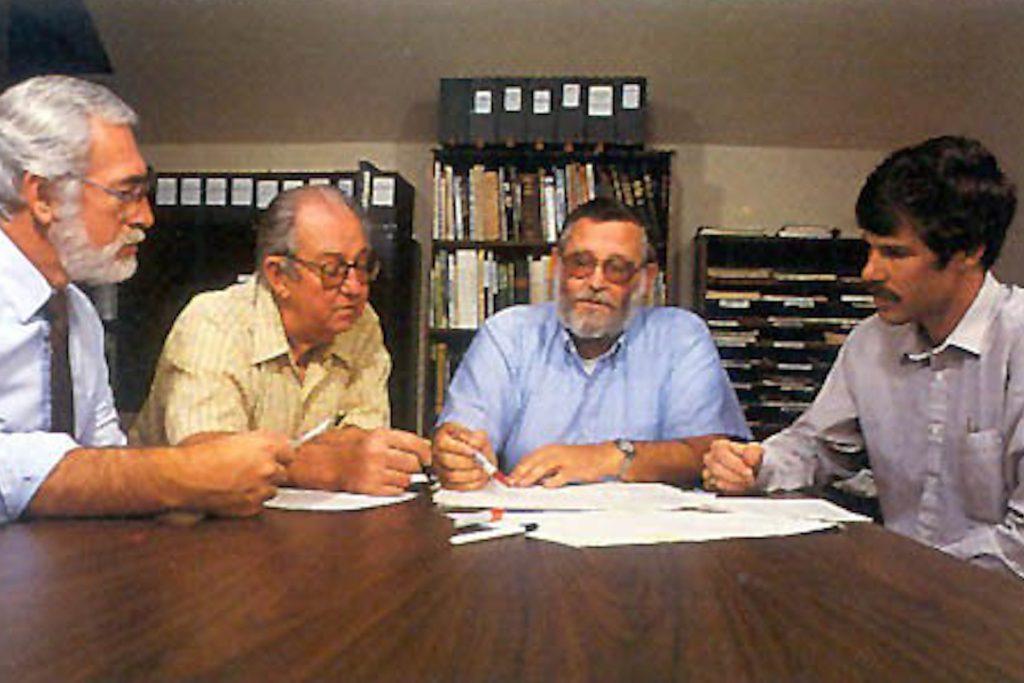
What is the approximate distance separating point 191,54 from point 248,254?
0.63ft

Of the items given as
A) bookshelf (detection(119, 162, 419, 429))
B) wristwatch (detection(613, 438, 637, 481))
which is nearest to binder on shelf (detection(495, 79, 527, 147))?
bookshelf (detection(119, 162, 419, 429))

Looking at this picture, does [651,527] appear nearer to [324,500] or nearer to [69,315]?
[324,500]

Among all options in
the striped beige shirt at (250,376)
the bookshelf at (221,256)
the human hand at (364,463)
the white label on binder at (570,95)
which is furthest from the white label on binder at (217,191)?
the white label on binder at (570,95)

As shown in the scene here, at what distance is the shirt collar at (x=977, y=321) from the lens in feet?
3.01

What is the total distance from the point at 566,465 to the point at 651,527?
0.29m

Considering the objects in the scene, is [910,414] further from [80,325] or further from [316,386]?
[80,325]

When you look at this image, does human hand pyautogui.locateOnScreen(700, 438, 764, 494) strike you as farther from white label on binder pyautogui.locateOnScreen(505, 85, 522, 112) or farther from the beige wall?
white label on binder pyautogui.locateOnScreen(505, 85, 522, 112)

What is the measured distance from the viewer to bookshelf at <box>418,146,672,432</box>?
901mm

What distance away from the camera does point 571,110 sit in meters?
0.95

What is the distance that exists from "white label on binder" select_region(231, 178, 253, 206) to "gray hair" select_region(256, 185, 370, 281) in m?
0.02

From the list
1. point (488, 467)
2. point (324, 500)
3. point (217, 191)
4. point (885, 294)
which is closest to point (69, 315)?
point (217, 191)

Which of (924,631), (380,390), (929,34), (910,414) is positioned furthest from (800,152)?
(924,631)

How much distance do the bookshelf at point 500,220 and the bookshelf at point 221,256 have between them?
26 millimetres

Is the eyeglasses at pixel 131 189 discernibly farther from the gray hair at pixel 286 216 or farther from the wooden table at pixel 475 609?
the wooden table at pixel 475 609
